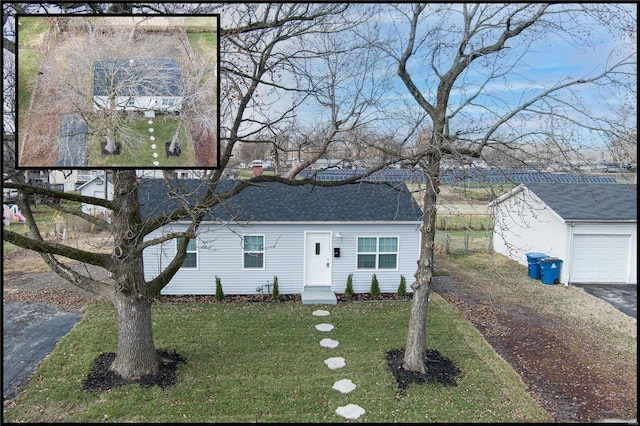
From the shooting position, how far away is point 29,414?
18.5 feet

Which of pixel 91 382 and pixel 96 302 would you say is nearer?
pixel 91 382

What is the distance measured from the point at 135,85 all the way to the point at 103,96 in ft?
1.08

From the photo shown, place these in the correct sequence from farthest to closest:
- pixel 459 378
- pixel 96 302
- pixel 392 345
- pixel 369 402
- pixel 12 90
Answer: pixel 96 302
pixel 392 345
pixel 459 378
pixel 369 402
pixel 12 90

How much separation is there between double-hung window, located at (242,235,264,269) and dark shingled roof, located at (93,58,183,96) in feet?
24.0

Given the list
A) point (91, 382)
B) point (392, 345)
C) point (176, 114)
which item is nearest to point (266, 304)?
point (392, 345)

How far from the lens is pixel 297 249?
11727 millimetres

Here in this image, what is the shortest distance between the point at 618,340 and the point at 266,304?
7338 mm

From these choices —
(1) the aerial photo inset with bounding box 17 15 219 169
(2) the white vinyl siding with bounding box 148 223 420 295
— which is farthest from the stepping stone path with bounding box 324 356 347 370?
(2) the white vinyl siding with bounding box 148 223 420 295

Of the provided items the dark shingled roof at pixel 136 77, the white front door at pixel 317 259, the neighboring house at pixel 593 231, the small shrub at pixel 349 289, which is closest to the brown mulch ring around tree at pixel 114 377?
the dark shingled roof at pixel 136 77

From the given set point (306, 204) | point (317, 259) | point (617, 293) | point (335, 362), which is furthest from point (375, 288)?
point (617, 293)

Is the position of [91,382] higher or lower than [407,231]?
lower

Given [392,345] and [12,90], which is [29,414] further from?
[392,345]

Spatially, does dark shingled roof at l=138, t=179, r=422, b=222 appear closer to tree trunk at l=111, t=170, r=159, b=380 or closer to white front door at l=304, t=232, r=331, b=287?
white front door at l=304, t=232, r=331, b=287

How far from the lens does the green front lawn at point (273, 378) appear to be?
5723mm
